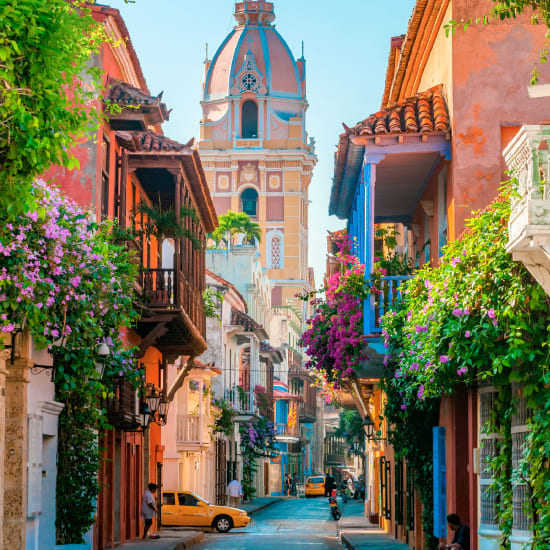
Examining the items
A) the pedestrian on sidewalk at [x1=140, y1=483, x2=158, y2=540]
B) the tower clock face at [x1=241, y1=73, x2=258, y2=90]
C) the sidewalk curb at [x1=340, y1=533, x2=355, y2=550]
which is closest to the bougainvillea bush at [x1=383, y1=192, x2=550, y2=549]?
the sidewalk curb at [x1=340, y1=533, x2=355, y2=550]

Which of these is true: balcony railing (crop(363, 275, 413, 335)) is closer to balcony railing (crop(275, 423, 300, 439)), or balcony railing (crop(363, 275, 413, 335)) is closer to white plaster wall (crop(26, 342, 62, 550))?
white plaster wall (crop(26, 342, 62, 550))

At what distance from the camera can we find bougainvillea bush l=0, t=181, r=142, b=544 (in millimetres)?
12797

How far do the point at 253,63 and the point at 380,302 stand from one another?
88.9 meters

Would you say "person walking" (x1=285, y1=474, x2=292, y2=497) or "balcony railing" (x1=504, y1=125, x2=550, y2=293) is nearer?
"balcony railing" (x1=504, y1=125, x2=550, y2=293)

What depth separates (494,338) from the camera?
13258 millimetres

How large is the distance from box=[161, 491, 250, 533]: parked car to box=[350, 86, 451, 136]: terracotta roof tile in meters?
17.6

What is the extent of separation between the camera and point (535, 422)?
12445mm

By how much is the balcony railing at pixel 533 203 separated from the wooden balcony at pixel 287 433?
6611cm

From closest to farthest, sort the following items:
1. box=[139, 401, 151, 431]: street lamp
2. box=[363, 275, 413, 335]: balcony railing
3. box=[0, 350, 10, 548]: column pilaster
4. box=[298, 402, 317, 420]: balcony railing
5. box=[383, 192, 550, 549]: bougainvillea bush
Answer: box=[383, 192, 550, 549]: bougainvillea bush < box=[0, 350, 10, 548]: column pilaster < box=[363, 275, 413, 335]: balcony railing < box=[139, 401, 151, 431]: street lamp < box=[298, 402, 317, 420]: balcony railing

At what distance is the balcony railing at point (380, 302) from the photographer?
58.8 ft

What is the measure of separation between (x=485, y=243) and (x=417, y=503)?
34.6ft

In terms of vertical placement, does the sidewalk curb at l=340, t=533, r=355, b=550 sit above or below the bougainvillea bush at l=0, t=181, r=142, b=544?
below

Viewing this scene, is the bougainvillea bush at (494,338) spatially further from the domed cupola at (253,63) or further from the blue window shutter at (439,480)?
the domed cupola at (253,63)

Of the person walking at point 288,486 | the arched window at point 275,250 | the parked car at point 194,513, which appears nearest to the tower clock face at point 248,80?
the arched window at point 275,250
